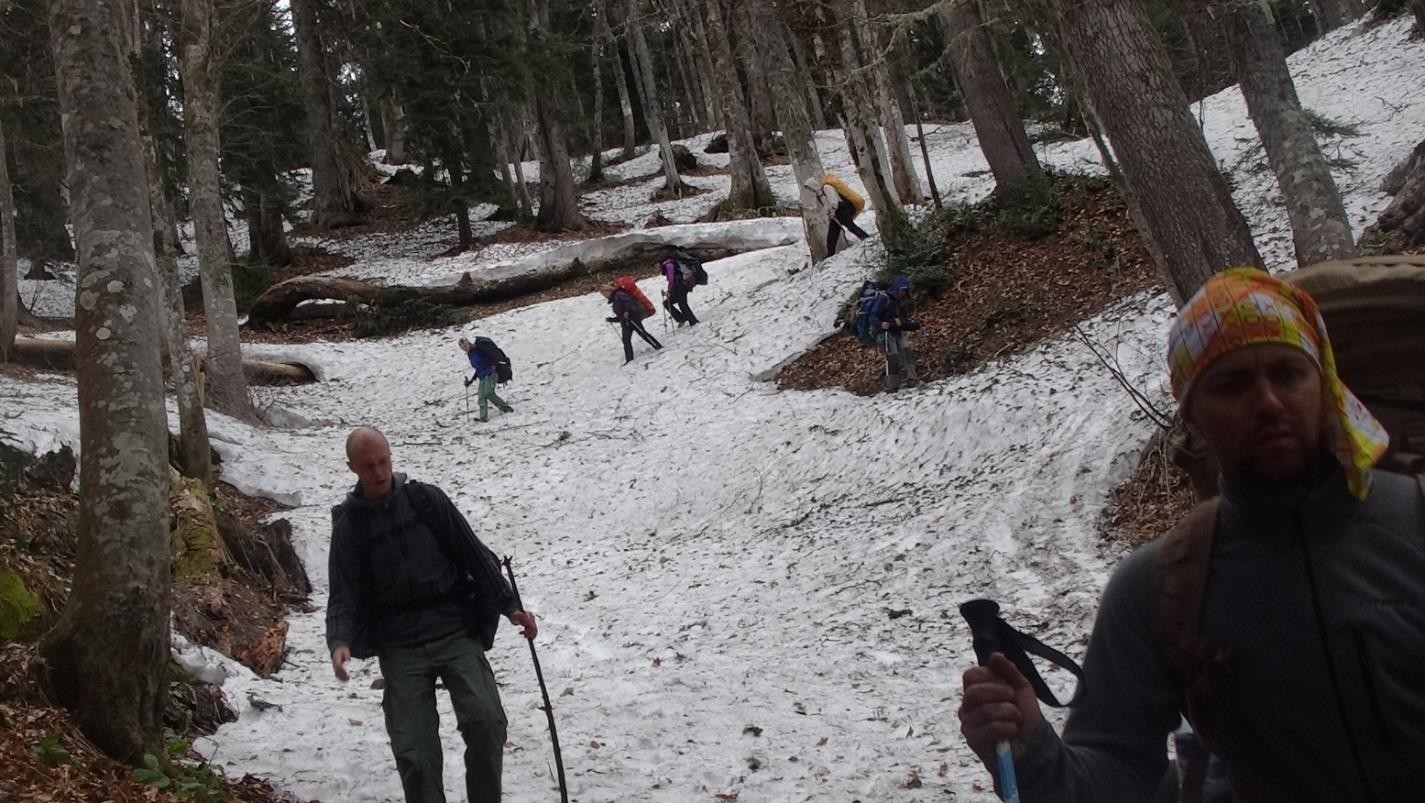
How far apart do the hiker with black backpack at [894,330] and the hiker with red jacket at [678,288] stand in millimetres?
6391

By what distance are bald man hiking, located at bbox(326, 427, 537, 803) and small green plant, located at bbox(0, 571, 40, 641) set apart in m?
2.18

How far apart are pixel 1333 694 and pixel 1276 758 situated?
0.15 metres

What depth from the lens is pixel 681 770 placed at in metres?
5.95

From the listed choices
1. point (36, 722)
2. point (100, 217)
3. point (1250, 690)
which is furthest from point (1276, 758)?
point (100, 217)

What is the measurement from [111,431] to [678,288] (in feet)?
45.6

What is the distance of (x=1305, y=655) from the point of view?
1.69 metres

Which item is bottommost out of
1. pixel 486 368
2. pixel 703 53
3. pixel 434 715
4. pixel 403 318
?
pixel 434 715

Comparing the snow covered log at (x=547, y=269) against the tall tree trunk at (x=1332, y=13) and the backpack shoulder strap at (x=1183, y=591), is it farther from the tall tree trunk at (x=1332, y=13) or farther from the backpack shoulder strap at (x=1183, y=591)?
the backpack shoulder strap at (x=1183, y=591)

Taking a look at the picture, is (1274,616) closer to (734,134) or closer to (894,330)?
(894,330)

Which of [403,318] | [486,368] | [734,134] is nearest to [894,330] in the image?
[486,368]

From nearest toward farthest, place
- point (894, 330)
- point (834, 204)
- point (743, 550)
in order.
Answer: point (743, 550) → point (894, 330) → point (834, 204)

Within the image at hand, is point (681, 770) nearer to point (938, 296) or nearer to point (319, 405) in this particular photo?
point (938, 296)

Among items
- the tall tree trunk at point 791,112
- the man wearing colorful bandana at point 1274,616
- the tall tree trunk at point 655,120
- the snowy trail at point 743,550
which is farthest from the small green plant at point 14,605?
the tall tree trunk at point 655,120

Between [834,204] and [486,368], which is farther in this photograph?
[834,204]
